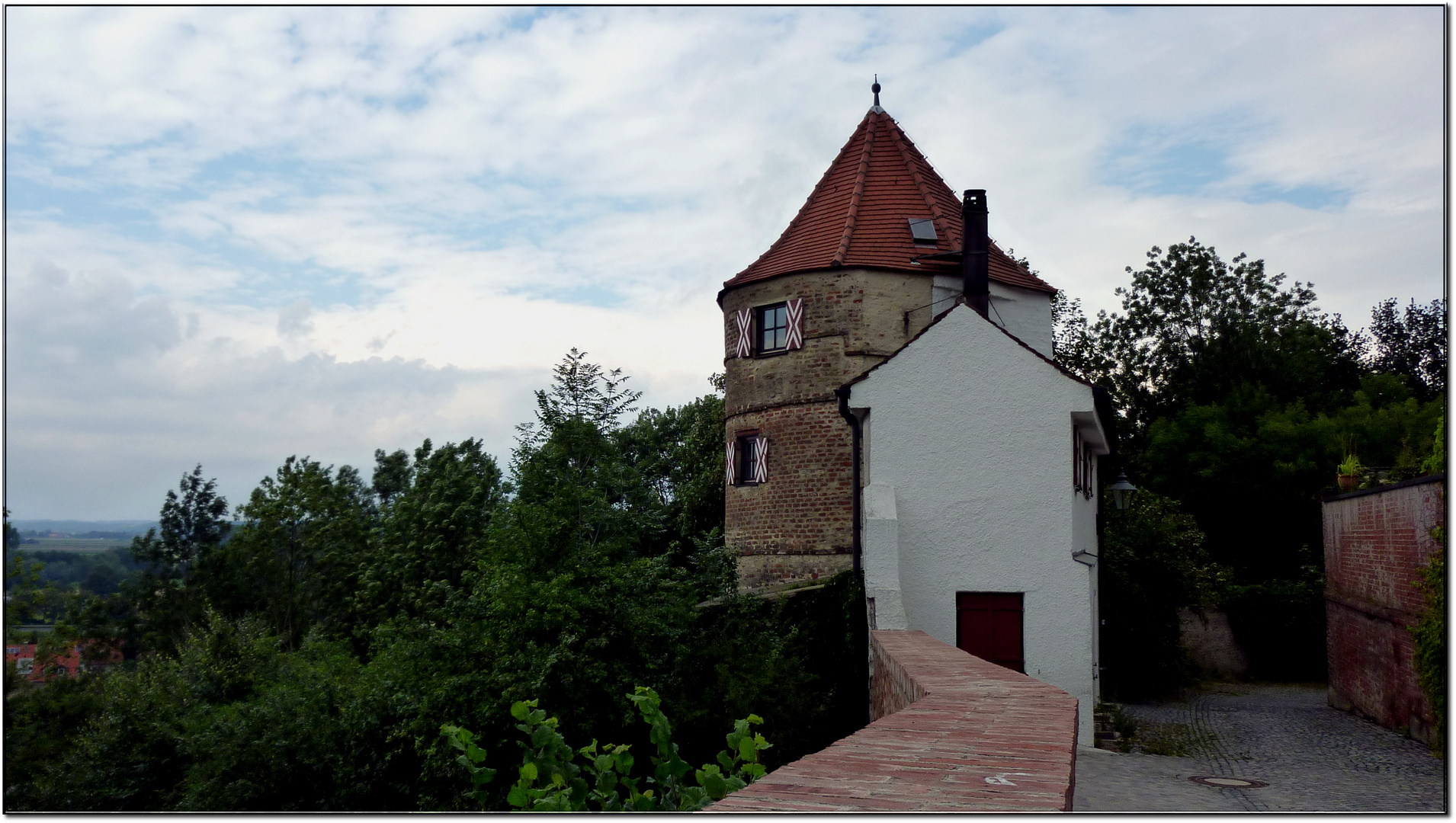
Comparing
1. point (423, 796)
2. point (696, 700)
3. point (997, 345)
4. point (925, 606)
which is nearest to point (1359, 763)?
point (925, 606)

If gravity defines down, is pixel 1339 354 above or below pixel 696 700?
above

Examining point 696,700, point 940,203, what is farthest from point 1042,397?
point 940,203

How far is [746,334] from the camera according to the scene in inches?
914

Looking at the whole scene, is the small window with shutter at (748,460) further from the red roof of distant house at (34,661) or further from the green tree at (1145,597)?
the red roof of distant house at (34,661)

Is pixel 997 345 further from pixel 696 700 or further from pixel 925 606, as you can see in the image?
pixel 696 700

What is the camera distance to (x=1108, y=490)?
71.5 feet

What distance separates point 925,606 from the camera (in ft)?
52.1

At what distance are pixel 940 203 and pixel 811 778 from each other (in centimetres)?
2105

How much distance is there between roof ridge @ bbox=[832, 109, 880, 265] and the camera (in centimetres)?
2209

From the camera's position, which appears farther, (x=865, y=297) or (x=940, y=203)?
(x=940, y=203)

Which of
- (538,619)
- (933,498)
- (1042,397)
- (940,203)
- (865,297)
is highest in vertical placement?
(940,203)

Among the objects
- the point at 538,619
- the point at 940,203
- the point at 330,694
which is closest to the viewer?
the point at 538,619

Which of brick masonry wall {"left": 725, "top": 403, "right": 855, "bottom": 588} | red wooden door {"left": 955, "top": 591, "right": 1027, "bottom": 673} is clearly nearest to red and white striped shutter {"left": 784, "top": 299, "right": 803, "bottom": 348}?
brick masonry wall {"left": 725, "top": 403, "right": 855, "bottom": 588}

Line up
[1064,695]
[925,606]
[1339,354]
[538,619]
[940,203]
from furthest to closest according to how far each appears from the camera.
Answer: [1339,354], [940,203], [538,619], [925,606], [1064,695]
